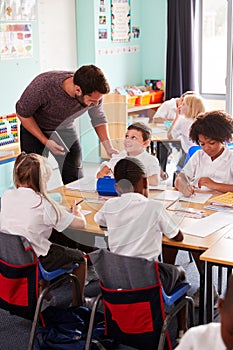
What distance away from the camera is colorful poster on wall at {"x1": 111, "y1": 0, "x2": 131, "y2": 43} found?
6988mm

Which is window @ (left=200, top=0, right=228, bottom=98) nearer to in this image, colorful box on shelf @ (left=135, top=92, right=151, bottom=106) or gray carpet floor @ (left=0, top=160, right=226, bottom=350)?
colorful box on shelf @ (left=135, top=92, right=151, bottom=106)

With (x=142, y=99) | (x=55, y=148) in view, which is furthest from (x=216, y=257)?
(x=142, y=99)

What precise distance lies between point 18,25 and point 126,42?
2.02 metres

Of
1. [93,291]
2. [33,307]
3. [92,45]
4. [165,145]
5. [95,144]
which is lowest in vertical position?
[93,291]

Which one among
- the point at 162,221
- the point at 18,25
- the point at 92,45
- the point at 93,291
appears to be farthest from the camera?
the point at 92,45

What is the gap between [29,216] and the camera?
9.07 ft

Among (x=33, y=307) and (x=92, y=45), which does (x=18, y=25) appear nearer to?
(x=92, y=45)

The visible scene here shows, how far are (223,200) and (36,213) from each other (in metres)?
1.02

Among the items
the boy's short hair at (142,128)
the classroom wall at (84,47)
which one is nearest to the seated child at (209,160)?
the boy's short hair at (142,128)

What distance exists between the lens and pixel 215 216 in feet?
9.55

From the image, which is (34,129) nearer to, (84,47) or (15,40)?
(15,40)

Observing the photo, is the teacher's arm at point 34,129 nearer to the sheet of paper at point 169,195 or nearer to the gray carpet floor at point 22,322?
the gray carpet floor at point 22,322

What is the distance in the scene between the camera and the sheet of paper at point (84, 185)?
3339mm

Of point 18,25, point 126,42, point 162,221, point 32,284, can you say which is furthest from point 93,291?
point 126,42
